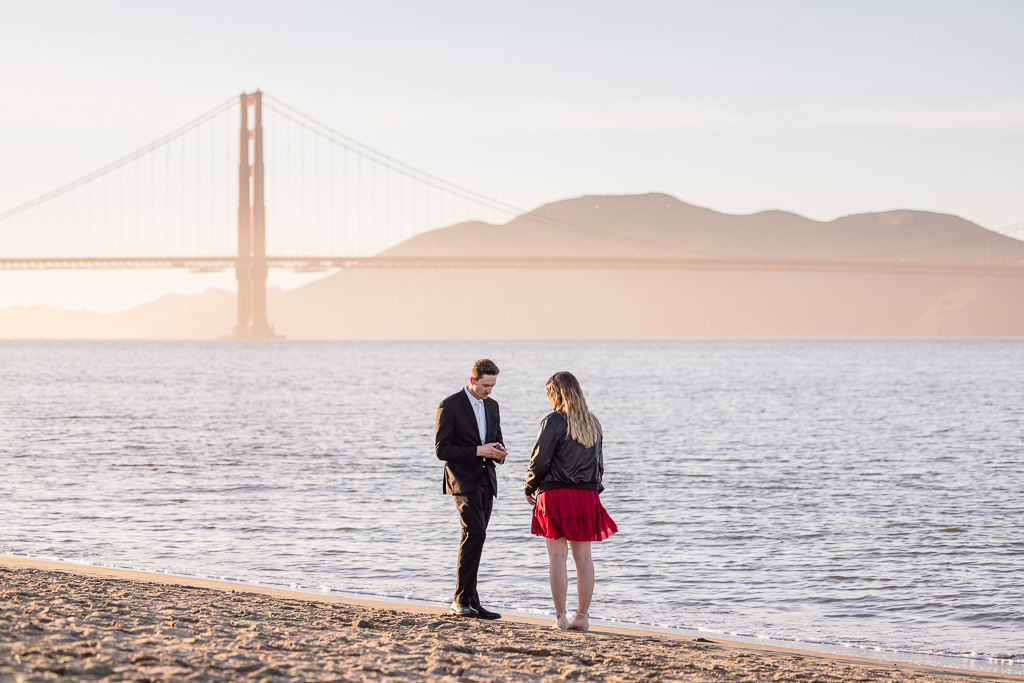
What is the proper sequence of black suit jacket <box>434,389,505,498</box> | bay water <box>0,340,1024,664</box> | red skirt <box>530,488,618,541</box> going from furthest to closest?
bay water <box>0,340,1024,664</box> < black suit jacket <box>434,389,505,498</box> < red skirt <box>530,488,618,541</box>

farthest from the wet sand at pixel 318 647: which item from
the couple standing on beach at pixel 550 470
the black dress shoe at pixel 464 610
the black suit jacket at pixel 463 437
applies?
the black suit jacket at pixel 463 437

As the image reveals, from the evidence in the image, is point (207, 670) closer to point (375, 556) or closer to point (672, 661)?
point (672, 661)

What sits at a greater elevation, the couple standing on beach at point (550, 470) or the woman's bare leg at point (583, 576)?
the couple standing on beach at point (550, 470)

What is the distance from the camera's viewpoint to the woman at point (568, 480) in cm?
564

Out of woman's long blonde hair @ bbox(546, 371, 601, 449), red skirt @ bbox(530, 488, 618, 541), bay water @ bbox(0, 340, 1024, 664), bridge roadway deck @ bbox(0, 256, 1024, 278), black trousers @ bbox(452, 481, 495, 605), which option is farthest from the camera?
bridge roadway deck @ bbox(0, 256, 1024, 278)

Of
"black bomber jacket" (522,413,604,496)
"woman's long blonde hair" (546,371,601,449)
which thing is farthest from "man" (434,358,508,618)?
"woman's long blonde hair" (546,371,601,449)

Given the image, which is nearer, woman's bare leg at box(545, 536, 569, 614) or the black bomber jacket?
the black bomber jacket

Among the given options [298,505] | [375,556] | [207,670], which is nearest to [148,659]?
[207,670]

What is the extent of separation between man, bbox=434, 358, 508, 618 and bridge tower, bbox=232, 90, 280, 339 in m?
84.0

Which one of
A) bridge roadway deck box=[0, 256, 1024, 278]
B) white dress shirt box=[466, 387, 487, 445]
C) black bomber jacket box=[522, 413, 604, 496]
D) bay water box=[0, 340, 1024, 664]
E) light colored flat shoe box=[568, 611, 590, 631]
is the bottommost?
bay water box=[0, 340, 1024, 664]

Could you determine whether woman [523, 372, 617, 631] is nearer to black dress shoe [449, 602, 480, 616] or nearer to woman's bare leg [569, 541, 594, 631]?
Result: woman's bare leg [569, 541, 594, 631]

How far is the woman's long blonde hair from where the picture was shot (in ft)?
18.4

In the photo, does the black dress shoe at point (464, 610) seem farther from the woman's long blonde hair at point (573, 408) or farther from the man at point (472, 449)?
the woman's long blonde hair at point (573, 408)

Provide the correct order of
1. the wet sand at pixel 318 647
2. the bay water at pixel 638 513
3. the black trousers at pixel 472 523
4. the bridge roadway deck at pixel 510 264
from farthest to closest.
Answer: the bridge roadway deck at pixel 510 264 → the bay water at pixel 638 513 → the black trousers at pixel 472 523 → the wet sand at pixel 318 647
